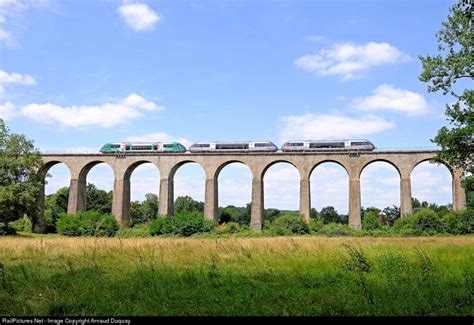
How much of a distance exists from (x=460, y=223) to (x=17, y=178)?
38.3 m

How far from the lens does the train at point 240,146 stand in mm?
42188

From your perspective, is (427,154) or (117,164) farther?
(117,164)

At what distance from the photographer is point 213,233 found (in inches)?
1380

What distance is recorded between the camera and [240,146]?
44.7 m

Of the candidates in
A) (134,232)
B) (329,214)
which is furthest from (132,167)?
(329,214)

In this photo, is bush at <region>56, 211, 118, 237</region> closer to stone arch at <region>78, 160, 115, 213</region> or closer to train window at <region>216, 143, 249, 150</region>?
stone arch at <region>78, 160, 115, 213</region>

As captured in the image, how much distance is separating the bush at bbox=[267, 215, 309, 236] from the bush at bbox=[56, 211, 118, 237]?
15.0 metres

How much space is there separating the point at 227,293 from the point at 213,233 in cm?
2931

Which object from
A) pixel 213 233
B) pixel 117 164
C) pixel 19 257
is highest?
pixel 117 164

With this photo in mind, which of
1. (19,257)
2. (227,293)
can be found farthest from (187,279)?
(19,257)

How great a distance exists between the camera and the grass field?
527 centimetres

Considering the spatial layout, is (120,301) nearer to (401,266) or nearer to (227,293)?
(227,293)
